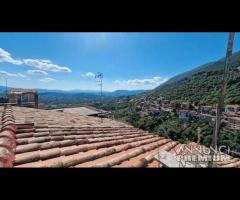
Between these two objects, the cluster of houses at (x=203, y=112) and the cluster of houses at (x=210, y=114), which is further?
the cluster of houses at (x=203, y=112)

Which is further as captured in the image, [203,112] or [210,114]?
[203,112]

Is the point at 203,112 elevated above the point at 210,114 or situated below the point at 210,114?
below

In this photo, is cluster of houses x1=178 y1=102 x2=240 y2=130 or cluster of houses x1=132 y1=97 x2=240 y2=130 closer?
cluster of houses x1=178 y1=102 x2=240 y2=130
